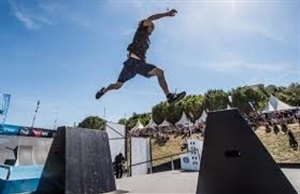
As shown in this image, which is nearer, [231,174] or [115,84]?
[231,174]

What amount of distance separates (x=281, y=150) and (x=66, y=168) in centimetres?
2061

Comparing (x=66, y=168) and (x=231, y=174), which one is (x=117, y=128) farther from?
(x=231, y=174)

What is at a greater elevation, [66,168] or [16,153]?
[16,153]

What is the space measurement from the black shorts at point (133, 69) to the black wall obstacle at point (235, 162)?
193 centimetres

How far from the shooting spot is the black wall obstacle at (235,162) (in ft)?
11.1

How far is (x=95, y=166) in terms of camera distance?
17.8 ft

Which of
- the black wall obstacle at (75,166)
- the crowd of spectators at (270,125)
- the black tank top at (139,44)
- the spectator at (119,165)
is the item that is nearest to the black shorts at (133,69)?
the black tank top at (139,44)

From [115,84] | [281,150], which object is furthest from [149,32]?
[281,150]

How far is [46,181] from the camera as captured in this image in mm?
4832

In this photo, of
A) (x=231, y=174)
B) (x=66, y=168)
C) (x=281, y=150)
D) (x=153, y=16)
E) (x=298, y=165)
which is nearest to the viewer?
(x=231, y=174)

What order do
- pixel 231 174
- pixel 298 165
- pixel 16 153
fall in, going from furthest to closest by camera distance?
pixel 16 153 → pixel 298 165 → pixel 231 174

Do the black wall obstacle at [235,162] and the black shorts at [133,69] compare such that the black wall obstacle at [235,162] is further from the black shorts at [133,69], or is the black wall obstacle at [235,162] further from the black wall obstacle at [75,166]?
the black wall obstacle at [75,166]

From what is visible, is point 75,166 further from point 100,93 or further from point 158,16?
point 158,16

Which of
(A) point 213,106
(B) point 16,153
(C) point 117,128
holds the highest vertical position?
(A) point 213,106
